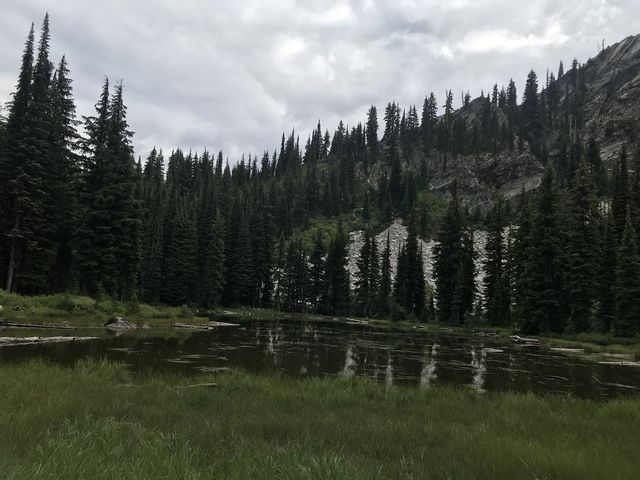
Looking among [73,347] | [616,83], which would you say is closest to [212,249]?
→ [73,347]

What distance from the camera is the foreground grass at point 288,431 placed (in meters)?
6.61

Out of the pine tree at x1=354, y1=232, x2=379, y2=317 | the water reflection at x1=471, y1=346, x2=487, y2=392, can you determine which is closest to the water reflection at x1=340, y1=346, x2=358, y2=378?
the water reflection at x1=471, y1=346, x2=487, y2=392

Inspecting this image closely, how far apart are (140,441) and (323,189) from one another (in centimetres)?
18605

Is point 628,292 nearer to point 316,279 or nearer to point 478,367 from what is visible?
point 478,367

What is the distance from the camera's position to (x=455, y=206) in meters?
92.9

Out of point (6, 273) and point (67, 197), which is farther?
point (67, 197)

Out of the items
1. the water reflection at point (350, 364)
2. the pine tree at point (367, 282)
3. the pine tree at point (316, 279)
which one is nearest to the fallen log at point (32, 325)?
the water reflection at point (350, 364)

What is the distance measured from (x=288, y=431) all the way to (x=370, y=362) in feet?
62.8

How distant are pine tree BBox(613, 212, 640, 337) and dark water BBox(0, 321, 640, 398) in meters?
14.3

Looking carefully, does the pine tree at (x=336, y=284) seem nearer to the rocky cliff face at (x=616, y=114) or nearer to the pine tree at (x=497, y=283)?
the pine tree at (x=497, y=283)

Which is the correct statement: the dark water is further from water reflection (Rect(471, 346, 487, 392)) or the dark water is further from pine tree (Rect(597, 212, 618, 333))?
pine tree (Rect(597, 212, 618, 333))

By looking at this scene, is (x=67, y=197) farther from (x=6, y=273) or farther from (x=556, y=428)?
(x=556, y=428)

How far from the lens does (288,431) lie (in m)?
10.1

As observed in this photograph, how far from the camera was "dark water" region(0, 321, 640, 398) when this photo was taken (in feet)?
72.1
